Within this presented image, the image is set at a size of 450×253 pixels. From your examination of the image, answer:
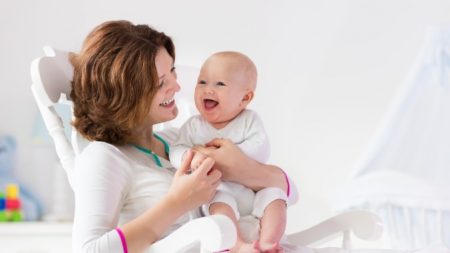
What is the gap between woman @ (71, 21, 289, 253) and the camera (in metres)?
1.47

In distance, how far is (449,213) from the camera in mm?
2887

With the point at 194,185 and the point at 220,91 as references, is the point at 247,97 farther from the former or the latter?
the point at 194,185

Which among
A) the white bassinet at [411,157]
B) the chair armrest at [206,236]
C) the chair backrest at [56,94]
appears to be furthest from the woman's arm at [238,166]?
the white bassinet at [411,157]

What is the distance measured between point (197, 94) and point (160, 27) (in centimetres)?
200

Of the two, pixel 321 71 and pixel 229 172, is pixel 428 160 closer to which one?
pixel 321 71

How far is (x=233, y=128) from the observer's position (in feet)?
5.61

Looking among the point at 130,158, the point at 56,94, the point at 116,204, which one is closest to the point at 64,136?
the point at 56,94

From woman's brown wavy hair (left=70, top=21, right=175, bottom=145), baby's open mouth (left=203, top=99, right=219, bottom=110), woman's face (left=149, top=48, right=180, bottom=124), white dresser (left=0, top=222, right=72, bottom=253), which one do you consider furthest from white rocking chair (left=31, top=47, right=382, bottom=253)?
white dresser (left=0, top=222, right=72, bottom=253)

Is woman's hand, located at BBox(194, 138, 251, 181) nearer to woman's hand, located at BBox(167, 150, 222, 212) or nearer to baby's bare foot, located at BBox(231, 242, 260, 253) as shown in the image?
woman's hand, located at BBox(167, 150, 222, 212)

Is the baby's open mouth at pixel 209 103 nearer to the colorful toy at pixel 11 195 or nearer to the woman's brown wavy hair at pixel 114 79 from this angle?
the woman's brown wavy hair at pixel 114 79

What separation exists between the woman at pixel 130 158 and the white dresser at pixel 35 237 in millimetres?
1711

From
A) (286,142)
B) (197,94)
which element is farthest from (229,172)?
(286,142)

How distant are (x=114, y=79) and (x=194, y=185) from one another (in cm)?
30

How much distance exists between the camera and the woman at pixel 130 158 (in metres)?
1.47
